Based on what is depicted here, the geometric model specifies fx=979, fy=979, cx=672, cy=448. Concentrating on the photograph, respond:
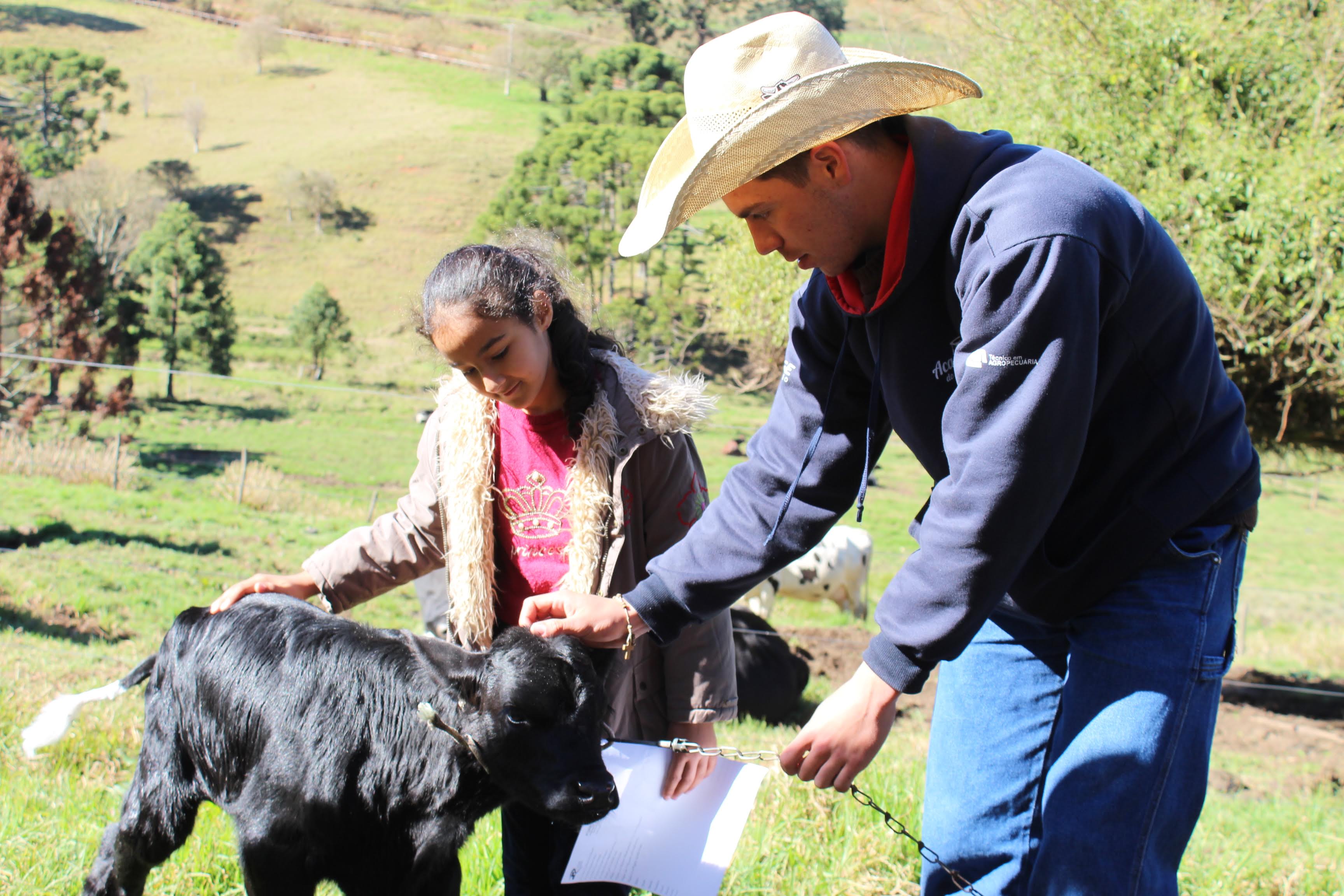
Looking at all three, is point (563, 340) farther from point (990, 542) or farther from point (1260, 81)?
point (1260, 81)

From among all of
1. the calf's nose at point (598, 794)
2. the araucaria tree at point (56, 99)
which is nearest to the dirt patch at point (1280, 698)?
the calf's nose at point (598, 794)

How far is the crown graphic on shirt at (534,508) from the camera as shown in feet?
8.30

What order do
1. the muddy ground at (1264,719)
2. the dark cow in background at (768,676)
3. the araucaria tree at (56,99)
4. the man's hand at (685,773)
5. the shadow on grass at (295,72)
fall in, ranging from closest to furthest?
the man's hand at (685,773), the muddy ground at (1264,719), the dark cow in background at (768,676), the araucaria tree at (56,99), the shadow on grass at (295,72)

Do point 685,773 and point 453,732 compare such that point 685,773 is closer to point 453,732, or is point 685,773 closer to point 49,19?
point 453,732

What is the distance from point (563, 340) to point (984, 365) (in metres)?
1.31

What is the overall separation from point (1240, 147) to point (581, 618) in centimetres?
828

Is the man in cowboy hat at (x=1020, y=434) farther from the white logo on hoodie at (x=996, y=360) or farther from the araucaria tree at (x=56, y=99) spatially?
the araucaria tree at (x=56, y=99)

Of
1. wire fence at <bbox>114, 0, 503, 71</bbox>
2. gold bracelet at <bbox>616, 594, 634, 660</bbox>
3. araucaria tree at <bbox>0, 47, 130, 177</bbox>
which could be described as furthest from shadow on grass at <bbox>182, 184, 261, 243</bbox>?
gold bracelet at <bbox>616, 594, 634, 660</bbox>

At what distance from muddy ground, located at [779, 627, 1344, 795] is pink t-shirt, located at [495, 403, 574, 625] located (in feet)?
14.7

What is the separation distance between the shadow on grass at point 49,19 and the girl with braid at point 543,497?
59.1 meters

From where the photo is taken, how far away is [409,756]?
2.37m

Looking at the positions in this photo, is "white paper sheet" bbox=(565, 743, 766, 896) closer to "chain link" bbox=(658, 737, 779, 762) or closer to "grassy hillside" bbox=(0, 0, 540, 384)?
"chain link" bbox=(658, 737, 779, 762)

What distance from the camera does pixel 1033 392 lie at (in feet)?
4.84

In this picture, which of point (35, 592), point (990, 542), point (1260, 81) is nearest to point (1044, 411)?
point (990, 542)
